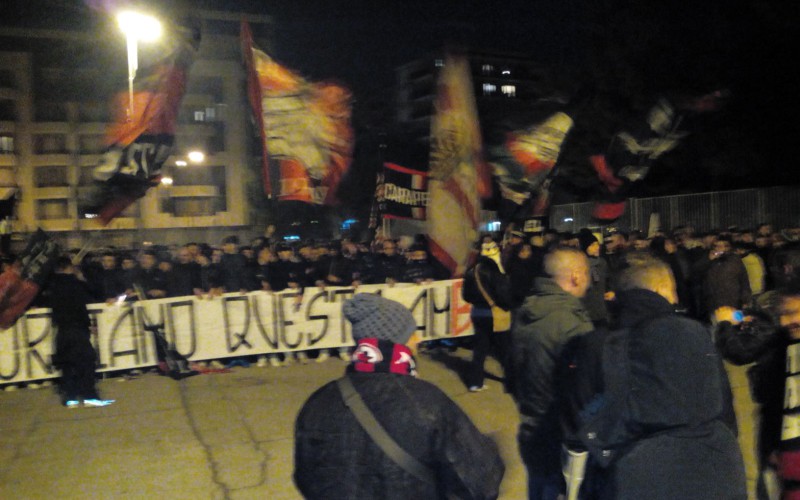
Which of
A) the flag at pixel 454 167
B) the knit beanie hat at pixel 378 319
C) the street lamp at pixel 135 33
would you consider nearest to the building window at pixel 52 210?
the street lamp at pixel 135 33

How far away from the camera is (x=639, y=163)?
9.71 metres

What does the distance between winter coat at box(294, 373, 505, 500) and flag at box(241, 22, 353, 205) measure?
7520 millimetres

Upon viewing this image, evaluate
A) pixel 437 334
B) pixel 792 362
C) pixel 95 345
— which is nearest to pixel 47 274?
pixel 95 345

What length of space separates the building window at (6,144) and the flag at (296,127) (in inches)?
1950

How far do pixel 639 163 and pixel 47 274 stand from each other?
7.52 m

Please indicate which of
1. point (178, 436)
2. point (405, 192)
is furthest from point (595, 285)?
point (178, 436)

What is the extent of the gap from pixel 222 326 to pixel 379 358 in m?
7.23

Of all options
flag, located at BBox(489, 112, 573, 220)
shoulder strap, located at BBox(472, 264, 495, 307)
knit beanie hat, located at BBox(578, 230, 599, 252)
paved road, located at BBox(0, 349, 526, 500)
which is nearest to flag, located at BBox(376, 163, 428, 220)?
flag, located at BBox(489, 112, 573, 220)

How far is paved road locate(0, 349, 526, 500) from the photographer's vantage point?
5.26 meters

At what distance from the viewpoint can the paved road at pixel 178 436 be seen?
17.3ft

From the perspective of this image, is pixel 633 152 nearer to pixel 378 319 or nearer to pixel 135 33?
pixel 135 33

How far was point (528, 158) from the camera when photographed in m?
8.59

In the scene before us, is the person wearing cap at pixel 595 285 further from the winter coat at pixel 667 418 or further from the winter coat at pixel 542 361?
the winter coat at pixel 667 418

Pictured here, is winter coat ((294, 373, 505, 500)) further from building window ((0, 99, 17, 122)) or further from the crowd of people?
building window ((0, 99, 17, 122))
